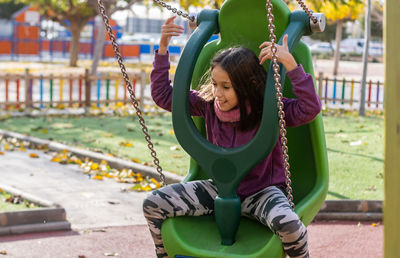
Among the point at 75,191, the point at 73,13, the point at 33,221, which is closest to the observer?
the point at 33,221

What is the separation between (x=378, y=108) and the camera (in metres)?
15.7

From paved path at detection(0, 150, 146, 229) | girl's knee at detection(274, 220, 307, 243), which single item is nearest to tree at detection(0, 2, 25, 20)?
paved path at detection(0, 150, 146, 229)

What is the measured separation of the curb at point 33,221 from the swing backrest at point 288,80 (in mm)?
1628

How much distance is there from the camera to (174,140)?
31.5 feet

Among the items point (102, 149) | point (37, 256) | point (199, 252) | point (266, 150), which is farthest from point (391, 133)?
point (102, 149)

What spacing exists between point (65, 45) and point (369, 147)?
124 feet

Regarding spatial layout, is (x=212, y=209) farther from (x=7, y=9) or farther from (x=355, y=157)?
(x=7, y=9)

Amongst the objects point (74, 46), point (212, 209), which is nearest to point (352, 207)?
point (212, 209)

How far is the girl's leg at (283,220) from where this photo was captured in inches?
119

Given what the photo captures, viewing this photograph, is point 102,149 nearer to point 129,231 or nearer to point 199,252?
point 129,231

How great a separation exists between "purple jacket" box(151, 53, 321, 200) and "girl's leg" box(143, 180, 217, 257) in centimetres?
17

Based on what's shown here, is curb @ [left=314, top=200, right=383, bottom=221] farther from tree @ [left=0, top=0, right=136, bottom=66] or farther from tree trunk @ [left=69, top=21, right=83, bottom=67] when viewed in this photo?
tree trunk @ [left=69, top=21, right=83, bottom=67]

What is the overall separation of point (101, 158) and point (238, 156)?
488cm

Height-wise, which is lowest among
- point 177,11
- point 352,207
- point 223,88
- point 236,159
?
point 352,207
